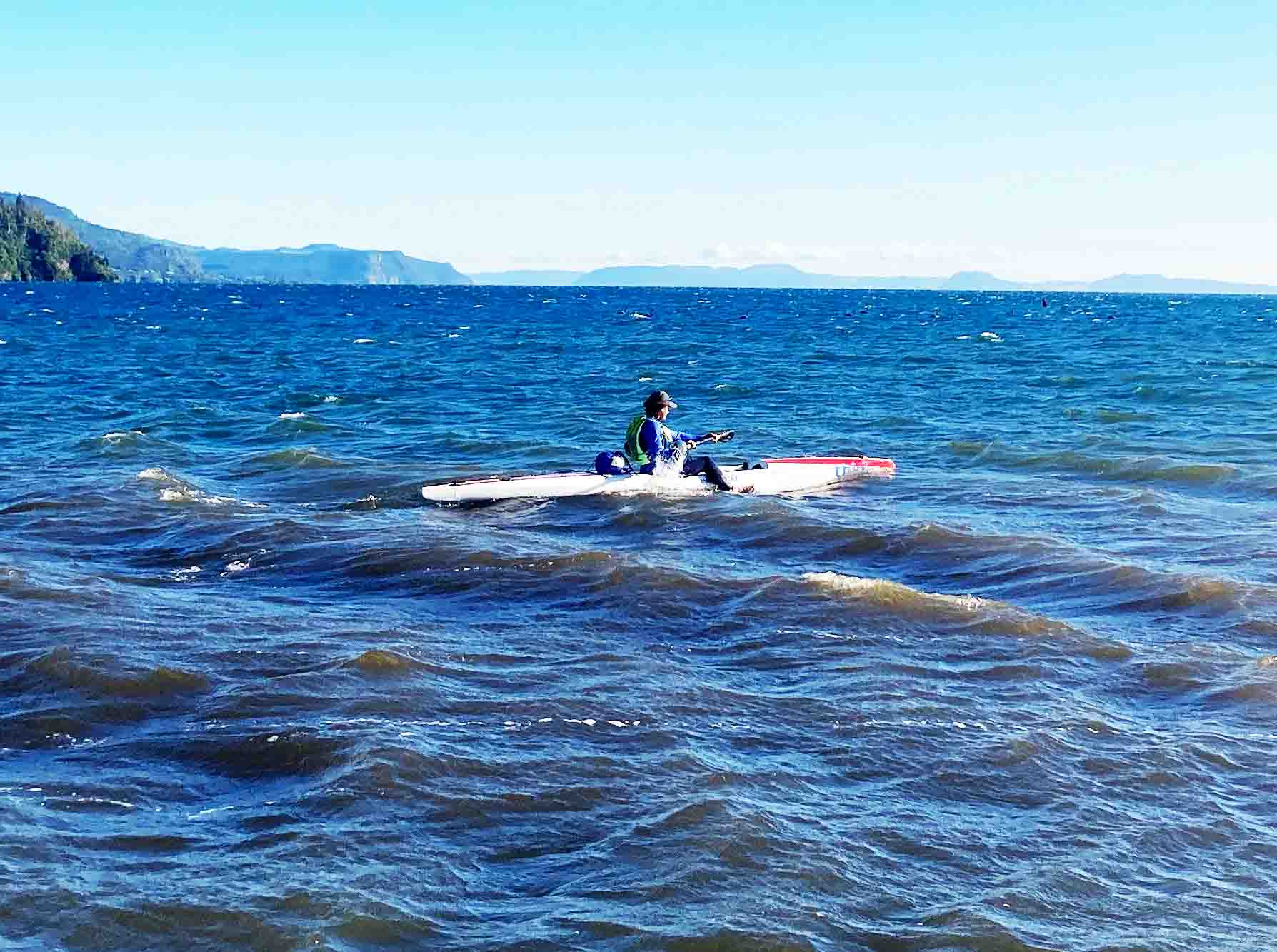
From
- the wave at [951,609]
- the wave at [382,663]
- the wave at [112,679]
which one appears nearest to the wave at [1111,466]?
the wave at [951,609]

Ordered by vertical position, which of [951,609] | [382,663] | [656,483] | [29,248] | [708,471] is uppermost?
[29,248]

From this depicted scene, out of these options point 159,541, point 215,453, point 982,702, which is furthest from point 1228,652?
point 215,453

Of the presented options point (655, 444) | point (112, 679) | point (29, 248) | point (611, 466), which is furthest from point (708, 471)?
point (29, 248)

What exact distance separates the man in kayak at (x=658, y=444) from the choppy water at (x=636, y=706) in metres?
0.89

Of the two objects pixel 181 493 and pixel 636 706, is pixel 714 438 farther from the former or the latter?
pixel 636 706

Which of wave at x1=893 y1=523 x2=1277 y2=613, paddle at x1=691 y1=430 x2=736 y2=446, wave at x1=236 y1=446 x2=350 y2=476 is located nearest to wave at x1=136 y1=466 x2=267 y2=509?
wave at x1=236 y1=446 x2=350 y2=476

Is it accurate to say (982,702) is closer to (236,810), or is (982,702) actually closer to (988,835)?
(988,835)

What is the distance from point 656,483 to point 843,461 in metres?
3.36

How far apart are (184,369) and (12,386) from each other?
7054mm

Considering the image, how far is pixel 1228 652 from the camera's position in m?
10.3

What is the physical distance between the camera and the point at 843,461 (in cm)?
2006

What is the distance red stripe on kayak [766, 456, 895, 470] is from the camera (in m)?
19.6

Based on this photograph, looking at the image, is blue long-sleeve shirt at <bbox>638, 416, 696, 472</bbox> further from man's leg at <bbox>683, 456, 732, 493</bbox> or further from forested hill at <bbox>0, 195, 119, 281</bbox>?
forested hill at <bbox>0, 195, 119, 281</bbox>

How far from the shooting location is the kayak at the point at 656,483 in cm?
1750
